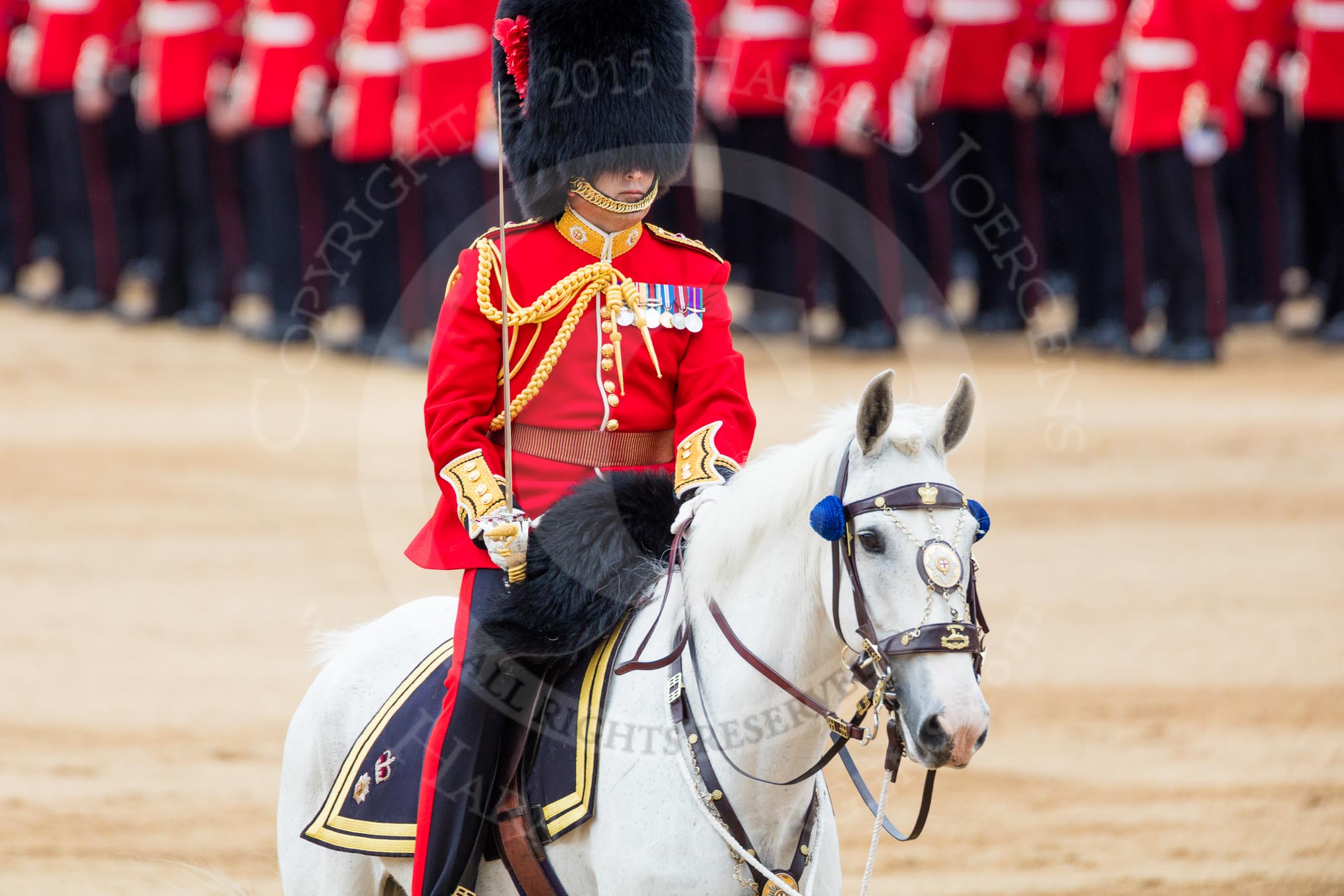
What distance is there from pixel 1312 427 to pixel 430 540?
277 inches

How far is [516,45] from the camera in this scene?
3.27 meters

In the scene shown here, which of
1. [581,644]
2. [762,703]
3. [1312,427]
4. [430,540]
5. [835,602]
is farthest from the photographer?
[1312,427]

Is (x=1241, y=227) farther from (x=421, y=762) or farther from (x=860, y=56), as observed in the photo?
(x=421, y=762)

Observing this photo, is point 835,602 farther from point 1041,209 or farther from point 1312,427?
point 1041,209

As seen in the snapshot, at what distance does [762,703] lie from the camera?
110 inches

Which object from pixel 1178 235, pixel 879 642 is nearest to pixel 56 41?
pixel 1178 235

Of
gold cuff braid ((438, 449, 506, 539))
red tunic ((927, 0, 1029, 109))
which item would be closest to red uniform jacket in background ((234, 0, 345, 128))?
red tunic ((927, 0, 1029, 109))

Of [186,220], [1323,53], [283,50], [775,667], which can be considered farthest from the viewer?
[186,220]

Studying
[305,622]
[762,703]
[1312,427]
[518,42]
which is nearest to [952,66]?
[1312,427]

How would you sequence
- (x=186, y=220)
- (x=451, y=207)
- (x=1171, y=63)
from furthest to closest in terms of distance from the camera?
(x=186, y=220) < (x=451, y=207) < (x=1171, y=63)

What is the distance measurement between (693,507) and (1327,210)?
8815mm

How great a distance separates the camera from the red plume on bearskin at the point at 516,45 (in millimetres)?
3242

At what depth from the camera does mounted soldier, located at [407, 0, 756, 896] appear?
3.06 metres

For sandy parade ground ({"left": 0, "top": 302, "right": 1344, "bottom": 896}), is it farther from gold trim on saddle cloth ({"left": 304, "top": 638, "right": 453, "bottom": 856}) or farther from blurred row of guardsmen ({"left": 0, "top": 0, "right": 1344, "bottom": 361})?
gold trim on saddle cloth ({"left": 304, "top": 638, "right": 453, "bottom": 856})
